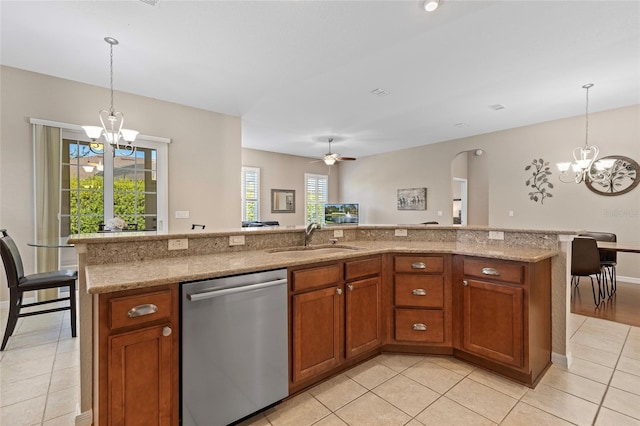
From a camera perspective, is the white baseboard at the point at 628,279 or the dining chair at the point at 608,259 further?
the white baseboard at the point at 628,279

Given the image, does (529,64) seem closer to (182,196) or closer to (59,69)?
(182,196)

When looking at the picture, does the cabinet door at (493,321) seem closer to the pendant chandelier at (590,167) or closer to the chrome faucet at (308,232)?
the chrome faucet at (308,232)

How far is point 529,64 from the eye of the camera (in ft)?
10.9

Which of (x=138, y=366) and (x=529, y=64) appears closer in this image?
(x=138, y=366)

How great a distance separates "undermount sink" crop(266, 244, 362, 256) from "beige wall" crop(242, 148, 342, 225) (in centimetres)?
507

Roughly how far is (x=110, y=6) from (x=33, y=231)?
292cm

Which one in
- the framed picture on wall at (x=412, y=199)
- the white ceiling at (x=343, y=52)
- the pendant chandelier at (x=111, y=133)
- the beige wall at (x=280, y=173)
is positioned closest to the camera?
the white ceiling at (x=343, y=52)

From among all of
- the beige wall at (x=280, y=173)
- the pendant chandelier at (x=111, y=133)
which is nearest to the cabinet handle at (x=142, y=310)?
the pendant chandelier at (x=111, y=133)

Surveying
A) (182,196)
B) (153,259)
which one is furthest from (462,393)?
(182,196)

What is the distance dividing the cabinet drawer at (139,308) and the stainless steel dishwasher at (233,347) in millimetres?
83

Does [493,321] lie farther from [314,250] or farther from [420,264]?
[314,250]

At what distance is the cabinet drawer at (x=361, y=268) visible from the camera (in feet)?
6.96

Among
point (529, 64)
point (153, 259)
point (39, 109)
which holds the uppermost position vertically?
point (529, 64)

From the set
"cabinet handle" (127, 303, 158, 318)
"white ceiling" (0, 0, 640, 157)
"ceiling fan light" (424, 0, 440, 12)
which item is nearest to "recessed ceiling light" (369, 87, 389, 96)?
"white ceiling" (0, 0, 640, 157)
